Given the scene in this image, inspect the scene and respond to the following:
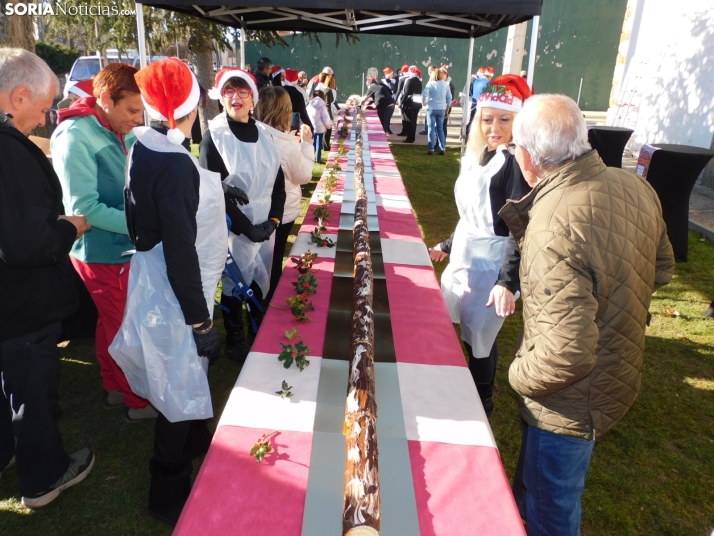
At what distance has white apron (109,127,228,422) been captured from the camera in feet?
6.46

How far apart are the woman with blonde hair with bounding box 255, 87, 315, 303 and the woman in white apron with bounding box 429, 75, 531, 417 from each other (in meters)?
1.30

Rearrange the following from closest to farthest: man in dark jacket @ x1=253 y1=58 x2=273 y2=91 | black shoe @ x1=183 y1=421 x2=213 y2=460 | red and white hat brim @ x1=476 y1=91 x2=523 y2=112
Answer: black shoe @ x1=183 y1=421 x2=213 y2=460, red and white hat brim @ x1=476 y1=91 x2=523 y2=112, man in dark jacket @ x1=253 y1=58 x2=273 y2=91

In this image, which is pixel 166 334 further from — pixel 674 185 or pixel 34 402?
pixel 674 185

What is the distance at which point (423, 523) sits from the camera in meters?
1.46

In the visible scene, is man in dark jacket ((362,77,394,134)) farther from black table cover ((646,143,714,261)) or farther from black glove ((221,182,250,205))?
black glove ((221,182,250,205))

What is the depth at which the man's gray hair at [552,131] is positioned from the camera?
60.2 inches

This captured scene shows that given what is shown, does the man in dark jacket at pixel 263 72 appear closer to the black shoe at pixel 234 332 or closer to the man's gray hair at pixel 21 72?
the black shoe at pixel 234 332

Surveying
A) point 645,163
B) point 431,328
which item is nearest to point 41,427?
point 431,328

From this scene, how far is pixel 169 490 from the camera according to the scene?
2162mm

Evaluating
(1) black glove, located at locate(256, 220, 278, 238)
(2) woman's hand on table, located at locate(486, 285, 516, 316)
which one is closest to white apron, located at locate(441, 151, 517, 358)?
(2) woman's hand on table, located at locate(486, 285, 516, 316)

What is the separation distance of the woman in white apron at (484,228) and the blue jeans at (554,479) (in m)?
0.83

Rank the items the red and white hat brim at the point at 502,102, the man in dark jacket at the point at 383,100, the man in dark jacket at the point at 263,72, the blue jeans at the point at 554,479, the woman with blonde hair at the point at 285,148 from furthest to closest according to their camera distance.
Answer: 1. the man in dark jacket at the point at 383,100
2. the man in dark jacket at the point at 263,72
3. the woman with blonde hair at the point at 285,148
4. the red and white hat brim at the point at 502,102
5. the blue jeans at the point at 554,479

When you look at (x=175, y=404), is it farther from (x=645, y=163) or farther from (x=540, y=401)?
(x=645, y=163)

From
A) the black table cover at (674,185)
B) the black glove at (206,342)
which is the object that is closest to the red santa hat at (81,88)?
the black glove at (206,342)
